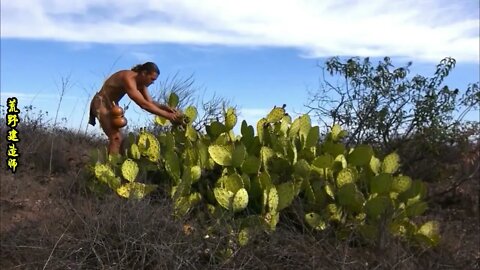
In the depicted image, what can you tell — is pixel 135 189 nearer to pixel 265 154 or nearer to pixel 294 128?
pixel 265 154

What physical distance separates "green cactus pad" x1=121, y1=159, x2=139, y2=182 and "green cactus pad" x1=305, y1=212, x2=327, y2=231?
1.74m

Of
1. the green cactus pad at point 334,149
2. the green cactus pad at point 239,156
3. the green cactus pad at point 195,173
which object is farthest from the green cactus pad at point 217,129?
the green cactus pad at point 334,149

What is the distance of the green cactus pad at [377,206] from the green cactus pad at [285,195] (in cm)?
93

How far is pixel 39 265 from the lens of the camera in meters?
5.73

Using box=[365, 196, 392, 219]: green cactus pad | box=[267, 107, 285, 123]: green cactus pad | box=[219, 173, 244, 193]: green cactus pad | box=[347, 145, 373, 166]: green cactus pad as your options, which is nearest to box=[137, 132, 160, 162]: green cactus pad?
box=[219, 173, 244, 193]: green cactus pad

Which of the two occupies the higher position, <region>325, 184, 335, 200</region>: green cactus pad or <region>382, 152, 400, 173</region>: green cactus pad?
<region>382, 152, 400, 173</region>: green cactus pad

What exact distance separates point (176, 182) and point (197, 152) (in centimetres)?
39

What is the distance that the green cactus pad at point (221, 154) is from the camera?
22.1 feet

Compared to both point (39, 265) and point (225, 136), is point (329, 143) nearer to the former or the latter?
point (225, 136)

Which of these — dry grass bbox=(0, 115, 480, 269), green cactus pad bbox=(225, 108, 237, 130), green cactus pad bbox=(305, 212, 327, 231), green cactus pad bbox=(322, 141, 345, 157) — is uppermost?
green cactus pad bbox=(225, 108, 237, 130)

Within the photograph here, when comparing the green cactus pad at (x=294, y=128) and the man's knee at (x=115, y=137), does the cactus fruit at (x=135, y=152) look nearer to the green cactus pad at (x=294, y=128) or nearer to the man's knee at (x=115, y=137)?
the man's knee at (x=115, y=137)

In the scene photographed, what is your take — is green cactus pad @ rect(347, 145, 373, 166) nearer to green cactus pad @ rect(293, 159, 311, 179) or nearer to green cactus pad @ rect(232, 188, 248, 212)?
green cactus pad @ rect(293, 159, 311, 179)

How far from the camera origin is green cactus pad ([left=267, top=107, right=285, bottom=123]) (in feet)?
24.8

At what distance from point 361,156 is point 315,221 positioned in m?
1.19
